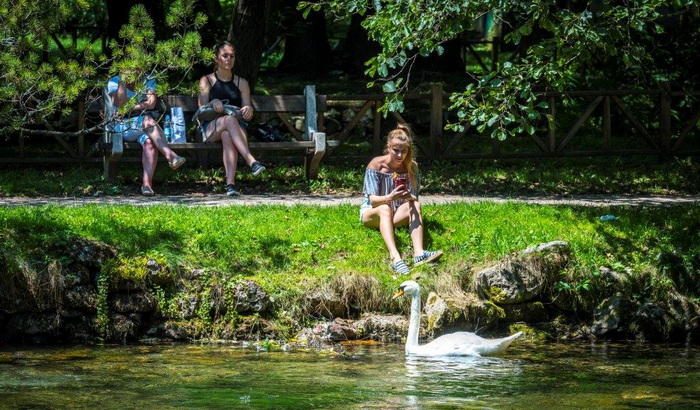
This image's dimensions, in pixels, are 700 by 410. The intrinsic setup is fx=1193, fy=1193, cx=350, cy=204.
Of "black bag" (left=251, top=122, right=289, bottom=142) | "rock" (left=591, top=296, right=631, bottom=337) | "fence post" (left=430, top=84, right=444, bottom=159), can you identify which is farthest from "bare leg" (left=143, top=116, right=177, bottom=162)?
"rock" (left=591, top=296, right=631, bottom=337)

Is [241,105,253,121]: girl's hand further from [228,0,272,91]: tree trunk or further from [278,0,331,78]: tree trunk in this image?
[278,0,331,78]: tree trunk

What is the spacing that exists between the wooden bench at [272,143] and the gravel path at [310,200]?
2.12 feet

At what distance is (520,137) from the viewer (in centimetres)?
1998

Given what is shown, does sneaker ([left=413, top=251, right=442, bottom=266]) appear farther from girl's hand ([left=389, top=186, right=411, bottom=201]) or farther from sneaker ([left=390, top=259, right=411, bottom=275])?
girl's hand ([left=389, top=186, right=411, bottom=201])

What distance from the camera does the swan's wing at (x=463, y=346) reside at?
1008cm

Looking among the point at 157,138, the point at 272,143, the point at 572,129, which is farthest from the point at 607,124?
the point at 157,138

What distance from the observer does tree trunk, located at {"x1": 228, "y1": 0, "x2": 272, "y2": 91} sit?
1744 cm

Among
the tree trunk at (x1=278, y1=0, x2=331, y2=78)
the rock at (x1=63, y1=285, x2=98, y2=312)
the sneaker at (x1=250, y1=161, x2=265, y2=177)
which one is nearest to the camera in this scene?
the rock at (x1=63, y1=285, x2=98, y2=312)

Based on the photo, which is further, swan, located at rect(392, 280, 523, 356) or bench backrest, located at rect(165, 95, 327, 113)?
bench backrest, located at rect(165, 95, 327, 113)

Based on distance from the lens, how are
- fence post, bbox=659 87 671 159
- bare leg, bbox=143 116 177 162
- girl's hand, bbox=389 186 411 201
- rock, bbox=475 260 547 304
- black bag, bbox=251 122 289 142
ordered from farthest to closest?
fence post, bbox=659 87 671 159 → black bag, bbox=251 122 289 142 → bare leg, bbox=143 116 177 162 → girl's hand, bbox=389 186 411 201 → rock, bbox=475 260 547 304

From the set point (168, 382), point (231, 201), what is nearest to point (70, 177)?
point (231, 201)

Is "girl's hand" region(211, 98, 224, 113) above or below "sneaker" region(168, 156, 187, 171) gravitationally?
above

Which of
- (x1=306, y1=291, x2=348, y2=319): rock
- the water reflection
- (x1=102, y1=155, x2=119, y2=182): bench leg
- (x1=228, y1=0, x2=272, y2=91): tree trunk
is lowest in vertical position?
the water reflection

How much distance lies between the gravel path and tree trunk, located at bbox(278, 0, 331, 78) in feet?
30.6
